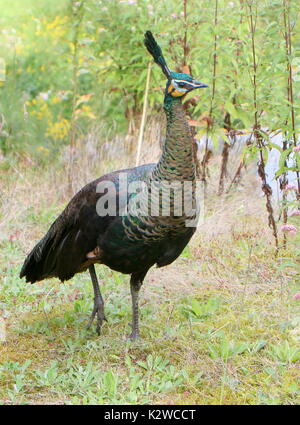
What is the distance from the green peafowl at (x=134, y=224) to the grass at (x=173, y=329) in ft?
0.97

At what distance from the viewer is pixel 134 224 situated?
10.8ft

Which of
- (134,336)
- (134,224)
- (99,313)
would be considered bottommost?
(134,336)

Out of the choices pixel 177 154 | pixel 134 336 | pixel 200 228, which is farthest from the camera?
pixel 200 228

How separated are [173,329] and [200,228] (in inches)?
63.1

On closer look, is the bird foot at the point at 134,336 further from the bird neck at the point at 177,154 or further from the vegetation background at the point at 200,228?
the bird neck at the point at 177,154

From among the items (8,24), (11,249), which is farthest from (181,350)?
(8,24)

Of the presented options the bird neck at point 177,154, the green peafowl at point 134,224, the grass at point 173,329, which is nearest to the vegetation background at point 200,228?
the grass at point 173,329

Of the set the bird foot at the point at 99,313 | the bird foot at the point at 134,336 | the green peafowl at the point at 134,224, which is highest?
the green peafowl at the point at 134,224

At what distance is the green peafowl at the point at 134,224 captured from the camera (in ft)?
10.6

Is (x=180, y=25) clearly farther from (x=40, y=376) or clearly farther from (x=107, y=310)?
(x=40, y=376)

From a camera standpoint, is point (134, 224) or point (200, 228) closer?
point (134, 224)

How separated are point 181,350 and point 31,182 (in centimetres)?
335

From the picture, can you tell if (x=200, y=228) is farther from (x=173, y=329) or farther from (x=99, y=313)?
(x=99, y=313)

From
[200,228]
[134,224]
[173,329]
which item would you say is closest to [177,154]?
[134,224]
